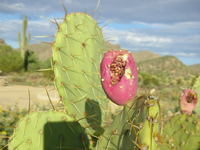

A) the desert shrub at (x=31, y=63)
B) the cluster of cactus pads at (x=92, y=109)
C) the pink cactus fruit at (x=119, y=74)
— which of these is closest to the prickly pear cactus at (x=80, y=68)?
the cluster of cactus pads at (x=92, y=109)

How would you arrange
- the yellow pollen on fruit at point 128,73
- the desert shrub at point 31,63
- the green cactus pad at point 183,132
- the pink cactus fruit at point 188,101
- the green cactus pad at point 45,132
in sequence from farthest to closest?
1. the desert shrub at point 31,63
2. the pink cactus fruit at point 188,101
3. the green cactus pad at point 183,132
4. the green cactus pad at point 45,132
5. the yellow pollen on fruit at point 128,73

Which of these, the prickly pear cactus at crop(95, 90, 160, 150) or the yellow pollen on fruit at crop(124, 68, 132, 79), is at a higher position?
the yellow pollen on fruit at crop(124, 68, 132, 79)

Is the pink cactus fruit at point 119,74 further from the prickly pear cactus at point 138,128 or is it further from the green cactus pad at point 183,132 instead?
the green cactus pad at point 183,132

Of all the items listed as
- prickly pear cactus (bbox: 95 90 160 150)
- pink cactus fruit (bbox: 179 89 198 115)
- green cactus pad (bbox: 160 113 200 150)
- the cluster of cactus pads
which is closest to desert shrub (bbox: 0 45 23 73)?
the cluster of cactus pads

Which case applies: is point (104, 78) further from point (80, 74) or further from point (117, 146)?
point (80, 74)

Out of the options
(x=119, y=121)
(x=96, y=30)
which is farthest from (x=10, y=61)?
(x=119, y=121)

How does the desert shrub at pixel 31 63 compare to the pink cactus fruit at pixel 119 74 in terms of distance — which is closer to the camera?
the pink cactus fruit at pixel 119 74

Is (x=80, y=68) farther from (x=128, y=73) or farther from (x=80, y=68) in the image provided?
(x=128, y=73)

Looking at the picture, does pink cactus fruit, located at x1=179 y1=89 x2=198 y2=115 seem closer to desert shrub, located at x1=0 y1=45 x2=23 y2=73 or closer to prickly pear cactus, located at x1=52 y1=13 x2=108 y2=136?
prickly pear cactus, located at x1=52 y1=13 x2=108 y2=136
